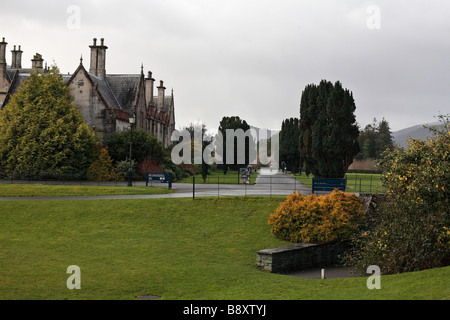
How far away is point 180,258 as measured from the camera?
54.2 ft

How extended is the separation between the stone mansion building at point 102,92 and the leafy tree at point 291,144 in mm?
23301

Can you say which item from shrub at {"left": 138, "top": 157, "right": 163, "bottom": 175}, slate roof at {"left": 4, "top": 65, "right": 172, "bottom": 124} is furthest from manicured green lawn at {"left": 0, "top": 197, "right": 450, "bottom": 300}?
slate roof at {"left": 4, "top": 65, "right": 172, "bottom": 124}

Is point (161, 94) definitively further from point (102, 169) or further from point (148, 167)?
point (102, 169)

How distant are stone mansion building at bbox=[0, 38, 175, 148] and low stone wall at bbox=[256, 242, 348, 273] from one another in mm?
34297

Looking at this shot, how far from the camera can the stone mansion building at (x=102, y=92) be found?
167ft

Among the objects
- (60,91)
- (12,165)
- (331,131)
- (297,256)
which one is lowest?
(297,256)

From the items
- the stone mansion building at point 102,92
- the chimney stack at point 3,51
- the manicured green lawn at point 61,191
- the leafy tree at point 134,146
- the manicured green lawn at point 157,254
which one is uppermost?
the chimney stack at point 3,51

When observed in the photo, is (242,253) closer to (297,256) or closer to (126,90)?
(297,256)

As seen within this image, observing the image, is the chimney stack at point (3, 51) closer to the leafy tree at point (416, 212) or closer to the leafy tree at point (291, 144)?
the leafy tree at point (291, 144)

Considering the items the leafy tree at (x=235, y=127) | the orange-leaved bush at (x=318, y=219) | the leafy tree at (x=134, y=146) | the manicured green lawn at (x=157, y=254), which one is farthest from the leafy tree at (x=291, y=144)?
the orange-leaved bush at (x=318, y=219)

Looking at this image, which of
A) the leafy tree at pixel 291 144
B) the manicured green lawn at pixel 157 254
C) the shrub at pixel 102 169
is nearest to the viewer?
the manicured green lawn at pixel 157 254

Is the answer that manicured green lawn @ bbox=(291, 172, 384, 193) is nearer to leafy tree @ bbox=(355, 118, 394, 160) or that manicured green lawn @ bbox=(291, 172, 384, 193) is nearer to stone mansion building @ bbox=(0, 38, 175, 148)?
stone mansion building @ bbox=(0, 38, 175, 148)
